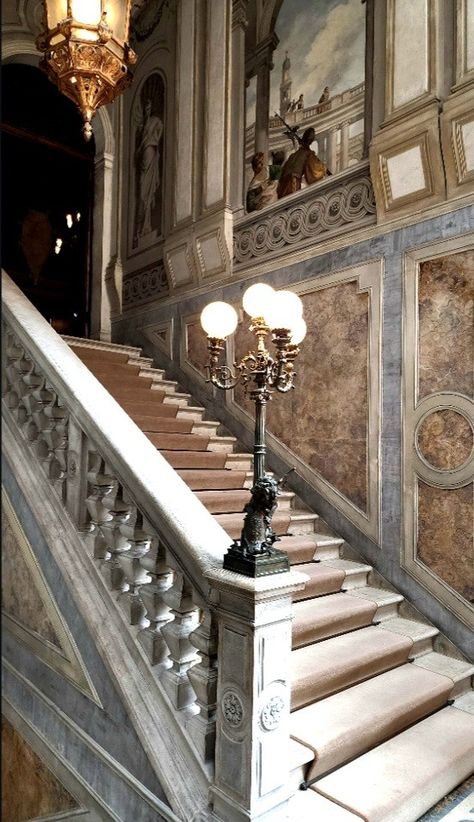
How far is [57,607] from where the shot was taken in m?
2.86

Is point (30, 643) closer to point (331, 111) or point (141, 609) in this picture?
point (141, 609)

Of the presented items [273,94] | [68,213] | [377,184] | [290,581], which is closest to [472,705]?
[290,581]

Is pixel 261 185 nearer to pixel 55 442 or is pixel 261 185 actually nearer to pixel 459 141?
pixel 459 141

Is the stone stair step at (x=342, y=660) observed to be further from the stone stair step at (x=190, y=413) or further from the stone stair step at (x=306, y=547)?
the stone stair step at (x=190, y=413)

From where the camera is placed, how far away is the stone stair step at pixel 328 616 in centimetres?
314

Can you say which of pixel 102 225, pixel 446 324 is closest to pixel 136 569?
pixel 446 324

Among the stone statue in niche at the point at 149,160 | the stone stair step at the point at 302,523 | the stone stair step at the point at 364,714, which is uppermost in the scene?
the stone statue in niche at the point at 149,160

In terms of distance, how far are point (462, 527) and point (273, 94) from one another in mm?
4631

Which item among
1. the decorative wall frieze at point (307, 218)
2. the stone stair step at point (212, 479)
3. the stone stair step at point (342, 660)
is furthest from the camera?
the decorative wall frieze at point (307, 218)

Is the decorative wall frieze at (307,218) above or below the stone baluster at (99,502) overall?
above

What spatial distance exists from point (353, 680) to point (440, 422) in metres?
1.79

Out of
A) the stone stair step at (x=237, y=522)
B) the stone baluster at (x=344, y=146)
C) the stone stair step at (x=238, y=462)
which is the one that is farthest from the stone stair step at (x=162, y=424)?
the stone baluster at (x=344, y=146)

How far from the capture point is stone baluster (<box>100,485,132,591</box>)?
8.28ft

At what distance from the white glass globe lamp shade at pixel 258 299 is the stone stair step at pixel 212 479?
1.93 metres
